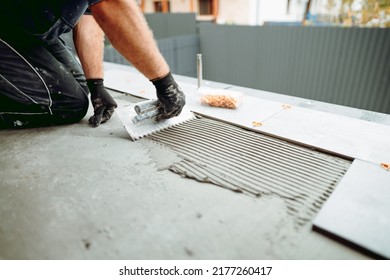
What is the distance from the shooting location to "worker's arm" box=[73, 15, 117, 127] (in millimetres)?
1678

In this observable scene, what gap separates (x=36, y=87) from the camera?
1457 millimetres

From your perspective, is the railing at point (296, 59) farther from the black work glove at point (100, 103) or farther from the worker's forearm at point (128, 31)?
the worker's forearm at point (128, 31)

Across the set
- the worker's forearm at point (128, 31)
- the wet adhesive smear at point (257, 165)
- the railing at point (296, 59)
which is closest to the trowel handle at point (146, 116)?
the wet adhesive smear at point (257, 165)

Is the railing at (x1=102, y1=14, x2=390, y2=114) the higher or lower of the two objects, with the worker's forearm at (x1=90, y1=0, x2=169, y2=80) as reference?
lower

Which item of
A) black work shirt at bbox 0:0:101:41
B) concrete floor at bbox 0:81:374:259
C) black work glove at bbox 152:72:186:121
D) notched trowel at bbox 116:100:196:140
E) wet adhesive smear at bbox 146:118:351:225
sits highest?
black work shirt at bbox 0:0:101:41

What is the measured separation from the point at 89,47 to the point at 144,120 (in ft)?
2.36

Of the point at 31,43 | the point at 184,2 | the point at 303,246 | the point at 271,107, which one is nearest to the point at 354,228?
the point at 303,246

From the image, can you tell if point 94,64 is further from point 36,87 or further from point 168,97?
point 168,97

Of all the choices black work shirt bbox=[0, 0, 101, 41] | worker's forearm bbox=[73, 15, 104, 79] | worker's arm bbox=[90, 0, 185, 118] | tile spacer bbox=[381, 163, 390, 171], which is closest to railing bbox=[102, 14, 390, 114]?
worker's forearm bbox=[73, 15, 104, 79]

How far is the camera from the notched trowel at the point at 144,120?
1.45 m

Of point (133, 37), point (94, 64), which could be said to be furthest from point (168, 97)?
point (94, 64)

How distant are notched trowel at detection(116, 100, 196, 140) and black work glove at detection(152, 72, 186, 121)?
0.04 metres

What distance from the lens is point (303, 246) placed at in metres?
0.77

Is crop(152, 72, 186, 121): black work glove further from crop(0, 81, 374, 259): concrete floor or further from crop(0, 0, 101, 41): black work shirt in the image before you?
crop(0, 0, 101, 41): black work shirt
